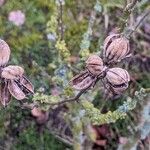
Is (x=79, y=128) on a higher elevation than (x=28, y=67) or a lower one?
lower

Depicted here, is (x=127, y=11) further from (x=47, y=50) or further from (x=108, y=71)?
(x=47, y=50)

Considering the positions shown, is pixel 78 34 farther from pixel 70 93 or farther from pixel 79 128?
pixel 70 93

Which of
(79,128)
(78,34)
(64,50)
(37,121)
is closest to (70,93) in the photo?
(64,50)

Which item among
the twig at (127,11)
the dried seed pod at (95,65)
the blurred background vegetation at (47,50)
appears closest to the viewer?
the dried seed pod at (95,65)

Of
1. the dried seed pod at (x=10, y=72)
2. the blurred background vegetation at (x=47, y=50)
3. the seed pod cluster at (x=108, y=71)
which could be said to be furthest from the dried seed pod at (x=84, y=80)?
the blurred background vegetation at (x=47, y=50)

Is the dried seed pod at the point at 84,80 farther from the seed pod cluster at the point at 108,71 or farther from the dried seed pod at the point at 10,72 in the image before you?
the dried seed pod at the point at 10,72

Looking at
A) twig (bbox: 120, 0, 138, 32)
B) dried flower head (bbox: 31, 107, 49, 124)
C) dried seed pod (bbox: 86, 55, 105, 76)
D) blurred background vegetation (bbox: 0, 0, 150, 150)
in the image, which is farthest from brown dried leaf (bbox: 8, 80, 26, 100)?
dried flower head (bbox: 31, 107, 49, 124)
